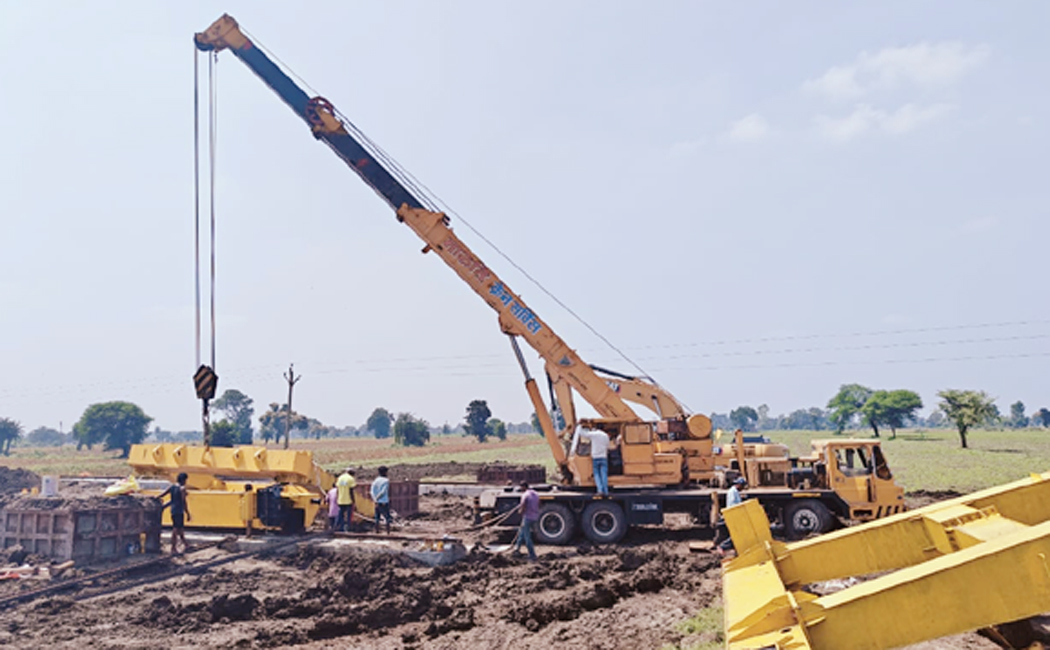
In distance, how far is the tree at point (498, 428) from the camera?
3735 inches

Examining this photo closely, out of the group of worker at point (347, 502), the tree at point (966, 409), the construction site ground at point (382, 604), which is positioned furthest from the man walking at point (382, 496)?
the tree at point (966, 409)

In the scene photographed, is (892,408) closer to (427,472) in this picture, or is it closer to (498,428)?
(498,428)

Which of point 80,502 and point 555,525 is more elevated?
point 80,502

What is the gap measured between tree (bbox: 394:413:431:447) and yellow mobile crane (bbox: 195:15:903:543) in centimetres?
6094

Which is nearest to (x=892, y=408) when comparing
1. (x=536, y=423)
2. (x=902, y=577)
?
(x=536, y=423)

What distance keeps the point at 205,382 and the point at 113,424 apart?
7670 cm

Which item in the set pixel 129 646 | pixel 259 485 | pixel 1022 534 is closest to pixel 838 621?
pixel 1022 534

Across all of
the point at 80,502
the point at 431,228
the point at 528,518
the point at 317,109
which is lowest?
the point at 528,518

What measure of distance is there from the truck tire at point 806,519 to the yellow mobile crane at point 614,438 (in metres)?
0.02

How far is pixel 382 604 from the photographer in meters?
9.76

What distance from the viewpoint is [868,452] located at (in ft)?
51.5

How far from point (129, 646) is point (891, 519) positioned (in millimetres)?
7948

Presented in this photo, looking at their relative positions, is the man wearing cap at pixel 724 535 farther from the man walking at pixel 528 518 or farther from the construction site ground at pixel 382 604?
the man walking at pixel 528 518

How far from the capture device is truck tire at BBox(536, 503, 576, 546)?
1603 cm
